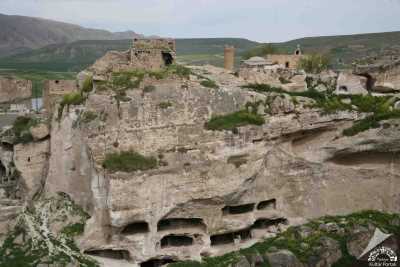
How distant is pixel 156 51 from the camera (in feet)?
88.9

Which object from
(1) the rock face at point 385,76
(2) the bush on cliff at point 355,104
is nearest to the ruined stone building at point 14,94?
(2) the bush on cliff at point 355,104

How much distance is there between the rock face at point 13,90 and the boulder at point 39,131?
29.3 feet

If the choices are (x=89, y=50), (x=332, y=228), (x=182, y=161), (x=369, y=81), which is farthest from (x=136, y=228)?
(x=89, y=50)

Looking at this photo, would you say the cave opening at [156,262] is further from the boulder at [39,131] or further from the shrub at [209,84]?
the boulder at [39,131]

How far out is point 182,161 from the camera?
2473 cm

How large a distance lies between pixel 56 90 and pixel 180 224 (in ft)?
36.6

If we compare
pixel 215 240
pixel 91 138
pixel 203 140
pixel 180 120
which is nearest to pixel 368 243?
pixel 215 240

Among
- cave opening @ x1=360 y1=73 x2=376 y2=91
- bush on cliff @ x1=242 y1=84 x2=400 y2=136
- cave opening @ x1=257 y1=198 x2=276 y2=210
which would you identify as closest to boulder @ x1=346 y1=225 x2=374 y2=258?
cave opening @ x1=257 y1=198 x2=276 y2=210

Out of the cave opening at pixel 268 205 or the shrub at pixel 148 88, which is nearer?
the shrub at pixel 148 88

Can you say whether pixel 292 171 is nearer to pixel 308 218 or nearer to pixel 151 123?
pixel 308 218

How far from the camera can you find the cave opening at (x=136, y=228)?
82.0 feet

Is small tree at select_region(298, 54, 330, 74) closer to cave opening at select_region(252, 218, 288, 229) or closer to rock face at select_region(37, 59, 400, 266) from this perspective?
rock face at select_region(37, 59, 400, 266)

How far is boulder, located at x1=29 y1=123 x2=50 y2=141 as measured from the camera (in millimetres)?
28156

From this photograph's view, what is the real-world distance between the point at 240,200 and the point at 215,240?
2665 mm
